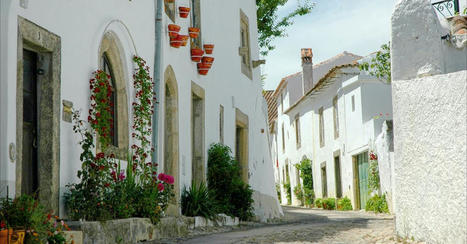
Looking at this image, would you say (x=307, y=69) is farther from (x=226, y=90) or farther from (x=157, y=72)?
(x=157, y=72)

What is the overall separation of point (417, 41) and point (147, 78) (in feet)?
14.2

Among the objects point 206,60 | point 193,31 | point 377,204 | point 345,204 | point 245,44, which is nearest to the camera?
point 193,31

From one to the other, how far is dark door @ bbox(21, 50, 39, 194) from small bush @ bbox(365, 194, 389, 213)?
12870 millimetres

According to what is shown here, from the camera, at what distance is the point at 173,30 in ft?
38.3

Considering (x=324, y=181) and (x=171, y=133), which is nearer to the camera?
(x=171, y=133)

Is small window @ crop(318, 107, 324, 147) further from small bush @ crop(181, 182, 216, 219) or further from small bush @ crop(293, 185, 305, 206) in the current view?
small bush @ crop(181, 182, 216, 219)

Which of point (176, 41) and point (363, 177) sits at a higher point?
point (176, 41)

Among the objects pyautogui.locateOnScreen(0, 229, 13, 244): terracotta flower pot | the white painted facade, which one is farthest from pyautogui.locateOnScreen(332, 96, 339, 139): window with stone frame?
pyautogui.locateOnScreen(0, 229, 13, 244): terracotta flower pot

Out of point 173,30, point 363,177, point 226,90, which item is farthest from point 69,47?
point 363,177

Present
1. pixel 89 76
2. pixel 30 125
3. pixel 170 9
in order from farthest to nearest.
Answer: pixel 170 9
pixel 89 76
pixel 30 125

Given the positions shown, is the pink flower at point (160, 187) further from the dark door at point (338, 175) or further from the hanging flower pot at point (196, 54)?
the dark door at point (338, 175)

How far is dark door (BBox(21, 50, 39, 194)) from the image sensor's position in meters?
7.21

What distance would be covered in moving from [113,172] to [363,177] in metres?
16.1

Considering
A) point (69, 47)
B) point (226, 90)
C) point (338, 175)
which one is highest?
point (226, 90)
